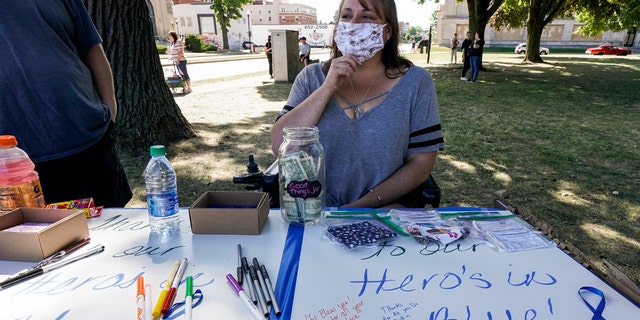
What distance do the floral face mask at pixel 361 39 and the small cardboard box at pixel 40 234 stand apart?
1.21m

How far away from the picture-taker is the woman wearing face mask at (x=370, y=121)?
161 centimetres

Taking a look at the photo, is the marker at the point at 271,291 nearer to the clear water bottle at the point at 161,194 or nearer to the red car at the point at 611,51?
the clear water bottle at the point at 161,194

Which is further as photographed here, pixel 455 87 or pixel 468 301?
pixel 455 87

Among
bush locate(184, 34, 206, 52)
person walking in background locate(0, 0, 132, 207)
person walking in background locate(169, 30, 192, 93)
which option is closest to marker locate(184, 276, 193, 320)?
person walking in background locate(0, 0, 132, 207)

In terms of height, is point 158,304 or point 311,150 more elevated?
point 311,150

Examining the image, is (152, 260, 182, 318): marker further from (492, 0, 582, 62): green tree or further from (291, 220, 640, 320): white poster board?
(492, 0, 582, 62): green tree

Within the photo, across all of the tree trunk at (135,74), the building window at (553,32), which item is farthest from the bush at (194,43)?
the building window at (553,32)

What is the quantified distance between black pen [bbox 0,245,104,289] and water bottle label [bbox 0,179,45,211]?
344 mm

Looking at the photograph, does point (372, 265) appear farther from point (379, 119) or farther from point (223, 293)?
point (379, 119)

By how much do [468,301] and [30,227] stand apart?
1299 millimetres

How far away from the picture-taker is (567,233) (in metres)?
2.89

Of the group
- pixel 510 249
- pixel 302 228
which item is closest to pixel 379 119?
pixel 302 228

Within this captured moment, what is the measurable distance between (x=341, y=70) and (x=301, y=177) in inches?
22.9

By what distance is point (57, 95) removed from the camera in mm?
1585
